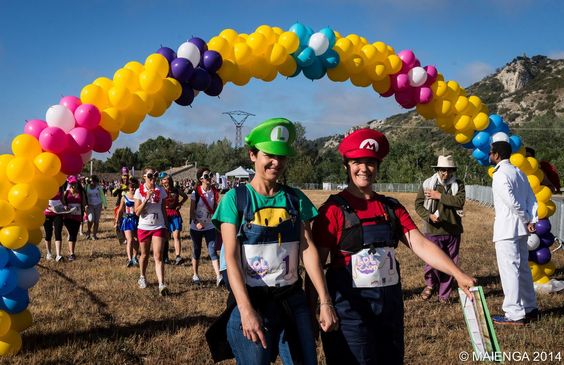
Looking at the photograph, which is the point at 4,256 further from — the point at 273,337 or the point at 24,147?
the point at 273,337

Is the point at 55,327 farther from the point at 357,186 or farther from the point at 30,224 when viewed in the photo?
the point at 357,186

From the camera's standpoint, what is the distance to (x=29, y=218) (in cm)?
485

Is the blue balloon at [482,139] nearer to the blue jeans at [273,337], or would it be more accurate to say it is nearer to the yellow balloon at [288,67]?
the yellow balloon at [288,67]

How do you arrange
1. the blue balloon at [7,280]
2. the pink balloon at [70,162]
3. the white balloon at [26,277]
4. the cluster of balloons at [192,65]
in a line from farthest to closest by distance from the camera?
the cluster of balloons at [192,65], the pink balloon at [70,162], the white balloon at [26,277], the blue balloon at [7,280]

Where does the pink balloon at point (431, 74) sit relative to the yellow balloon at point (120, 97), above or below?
above

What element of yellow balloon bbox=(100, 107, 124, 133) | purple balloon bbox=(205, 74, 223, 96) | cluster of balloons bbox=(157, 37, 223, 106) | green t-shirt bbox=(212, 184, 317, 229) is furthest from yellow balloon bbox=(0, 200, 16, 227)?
green t-shirt bbox=(212, 184, 317, 229)

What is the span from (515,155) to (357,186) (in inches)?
207

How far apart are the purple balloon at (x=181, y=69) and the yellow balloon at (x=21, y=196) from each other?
1886 millimetres

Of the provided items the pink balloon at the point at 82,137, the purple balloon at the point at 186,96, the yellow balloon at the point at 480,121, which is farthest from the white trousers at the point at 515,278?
the pink balloon at the point at 82,137

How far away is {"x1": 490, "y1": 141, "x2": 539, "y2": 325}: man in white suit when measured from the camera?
233 inches

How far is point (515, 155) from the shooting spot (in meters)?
7.63

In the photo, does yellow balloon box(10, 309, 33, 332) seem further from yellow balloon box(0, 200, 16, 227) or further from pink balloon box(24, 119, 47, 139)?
pink balloon box(24, 119, 47, 139)

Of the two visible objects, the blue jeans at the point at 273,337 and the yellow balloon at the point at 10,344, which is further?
the yellow balloon at the point at 10,344

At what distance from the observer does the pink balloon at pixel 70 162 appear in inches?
197
